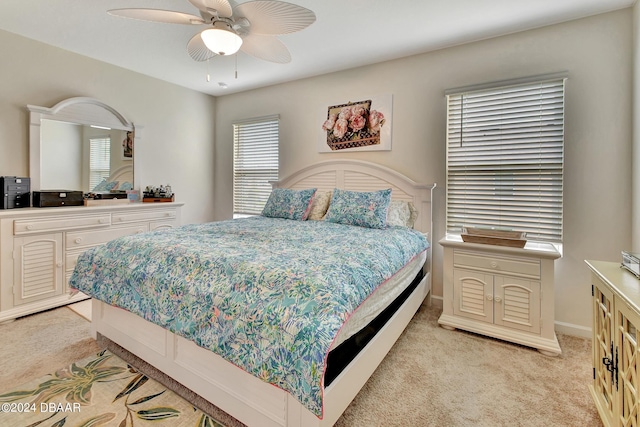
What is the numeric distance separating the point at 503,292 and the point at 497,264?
22 cm

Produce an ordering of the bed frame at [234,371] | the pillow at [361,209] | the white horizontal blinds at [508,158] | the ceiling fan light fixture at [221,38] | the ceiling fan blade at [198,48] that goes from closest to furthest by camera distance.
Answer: the bed frame at [234,371]
the ceiling fan light fixture at [221,38]
the ceiling fan blade at [198,48]
the white horizontal blinds at [508,158]
the pillow at [361,209]

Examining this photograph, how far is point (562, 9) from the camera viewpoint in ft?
7.50

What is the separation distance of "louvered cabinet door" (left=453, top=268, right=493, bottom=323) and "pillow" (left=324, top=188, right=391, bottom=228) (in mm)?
765

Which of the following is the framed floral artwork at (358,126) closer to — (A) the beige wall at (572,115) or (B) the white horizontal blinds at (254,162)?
(A) the beige wall at (572,115)

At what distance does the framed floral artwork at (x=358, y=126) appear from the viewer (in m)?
3.29

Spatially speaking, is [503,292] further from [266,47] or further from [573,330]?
[266,47]

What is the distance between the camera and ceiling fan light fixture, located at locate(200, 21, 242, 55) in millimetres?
1873

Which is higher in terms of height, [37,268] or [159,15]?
[159,15]

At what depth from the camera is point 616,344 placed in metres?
1.31

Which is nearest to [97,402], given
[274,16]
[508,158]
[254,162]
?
[274,16]

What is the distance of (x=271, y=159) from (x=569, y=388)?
3672 mm

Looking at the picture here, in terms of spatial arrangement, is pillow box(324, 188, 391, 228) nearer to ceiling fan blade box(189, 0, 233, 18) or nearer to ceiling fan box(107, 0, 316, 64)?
ceiling fan box(107, 0, 316, 64)

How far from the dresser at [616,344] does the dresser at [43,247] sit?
3371mm

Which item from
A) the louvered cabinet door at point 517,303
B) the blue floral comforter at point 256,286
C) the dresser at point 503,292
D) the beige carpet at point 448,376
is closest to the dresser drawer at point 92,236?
the beige carpet at point 448,376
